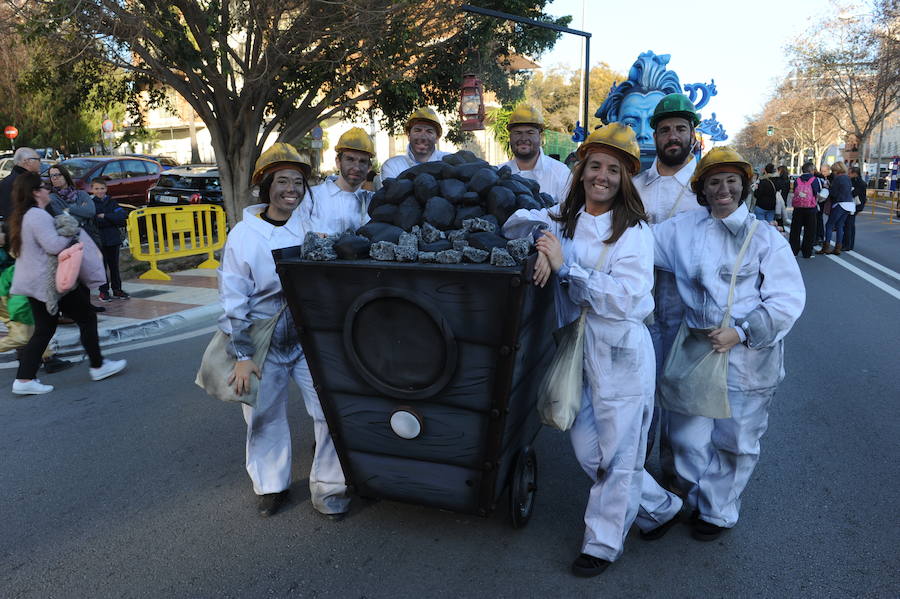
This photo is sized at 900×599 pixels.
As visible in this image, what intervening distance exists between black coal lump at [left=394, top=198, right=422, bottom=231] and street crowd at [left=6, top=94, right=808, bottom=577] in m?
0.41

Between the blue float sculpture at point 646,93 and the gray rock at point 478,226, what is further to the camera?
the blue float sculpture at point 646,93

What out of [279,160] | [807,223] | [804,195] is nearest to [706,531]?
[279,160]

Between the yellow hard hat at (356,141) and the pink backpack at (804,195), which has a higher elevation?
the yellow hard hat at (356,141)

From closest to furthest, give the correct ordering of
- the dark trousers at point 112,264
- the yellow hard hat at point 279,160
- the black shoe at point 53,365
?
the yellow hard hat at point 279,160 < the black shoe at point 53,365 < the dark trousers at point 112,264

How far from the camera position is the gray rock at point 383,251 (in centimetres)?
238

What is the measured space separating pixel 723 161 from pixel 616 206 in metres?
0.52

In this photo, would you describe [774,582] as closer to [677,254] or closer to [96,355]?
[677,254]

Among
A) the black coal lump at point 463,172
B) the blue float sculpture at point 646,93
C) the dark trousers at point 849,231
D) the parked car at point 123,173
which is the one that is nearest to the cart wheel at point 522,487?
the black coal lump at point 463,172

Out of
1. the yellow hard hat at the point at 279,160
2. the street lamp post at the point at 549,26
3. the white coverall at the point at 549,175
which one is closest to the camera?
the yellow hard hat at the point at 279,160

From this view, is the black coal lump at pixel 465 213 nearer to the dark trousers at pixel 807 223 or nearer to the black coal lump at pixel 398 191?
the black coal lump at pixel 398 191

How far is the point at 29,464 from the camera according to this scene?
3781 millimetres

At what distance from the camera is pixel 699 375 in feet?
8.85

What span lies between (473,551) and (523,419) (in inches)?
23.5

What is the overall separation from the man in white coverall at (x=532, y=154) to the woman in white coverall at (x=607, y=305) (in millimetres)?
1526
